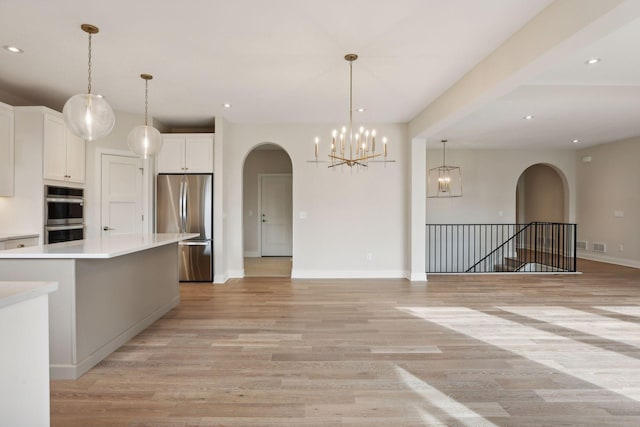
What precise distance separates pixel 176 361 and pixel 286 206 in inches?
259

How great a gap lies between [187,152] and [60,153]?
1729 mm

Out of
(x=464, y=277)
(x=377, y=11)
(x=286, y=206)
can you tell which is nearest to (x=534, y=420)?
(x=377, y=11)

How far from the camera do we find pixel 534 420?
197cm

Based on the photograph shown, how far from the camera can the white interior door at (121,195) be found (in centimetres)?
520

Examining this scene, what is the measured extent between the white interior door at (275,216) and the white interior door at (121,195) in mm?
3890

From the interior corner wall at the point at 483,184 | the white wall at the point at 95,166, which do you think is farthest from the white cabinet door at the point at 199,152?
the interior corner wall at the point at 483,184

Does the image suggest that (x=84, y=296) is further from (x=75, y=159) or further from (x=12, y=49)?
(x=75, y=159)

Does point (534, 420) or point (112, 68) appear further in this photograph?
point (112, 68)

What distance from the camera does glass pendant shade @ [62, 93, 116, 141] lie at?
266 centimetres

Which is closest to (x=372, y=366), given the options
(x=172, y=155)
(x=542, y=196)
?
(x=172, y=155)

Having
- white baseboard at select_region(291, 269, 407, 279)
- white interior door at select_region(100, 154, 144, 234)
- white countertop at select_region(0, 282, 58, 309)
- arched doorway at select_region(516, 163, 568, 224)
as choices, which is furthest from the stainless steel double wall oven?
arched doorway at select_region(516, 163, 568, 224)

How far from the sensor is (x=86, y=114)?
268 centimetres

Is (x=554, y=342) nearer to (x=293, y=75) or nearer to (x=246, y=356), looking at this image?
(x=246, y=356)

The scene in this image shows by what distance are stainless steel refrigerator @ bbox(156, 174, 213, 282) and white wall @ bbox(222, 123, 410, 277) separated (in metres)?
0.48
